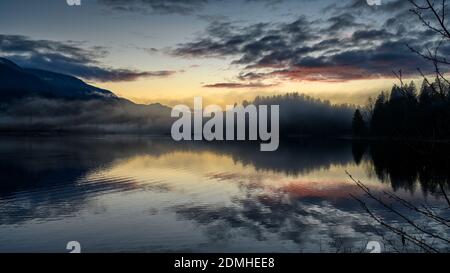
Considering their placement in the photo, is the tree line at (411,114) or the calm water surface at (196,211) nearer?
the tree line at (411,114)

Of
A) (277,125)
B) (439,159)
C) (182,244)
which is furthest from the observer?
(182,244)

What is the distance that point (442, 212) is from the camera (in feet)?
77.7

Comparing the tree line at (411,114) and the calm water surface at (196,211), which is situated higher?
the tree line at (411,114)

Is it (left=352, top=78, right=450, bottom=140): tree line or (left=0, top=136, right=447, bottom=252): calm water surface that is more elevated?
(left=352, top=78, right=450, bottom=140): tree line

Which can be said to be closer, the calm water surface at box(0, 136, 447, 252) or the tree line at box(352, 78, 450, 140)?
the tree line at box(352, 78, 450, 140)

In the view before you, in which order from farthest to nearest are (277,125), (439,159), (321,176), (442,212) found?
(321,176)
(442,212)
(277,125)
(439,159)

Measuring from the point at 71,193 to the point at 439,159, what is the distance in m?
37.4

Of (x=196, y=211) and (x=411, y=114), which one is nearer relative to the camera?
(x=411, y=114)

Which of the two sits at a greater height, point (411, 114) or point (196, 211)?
point (411, 114)
